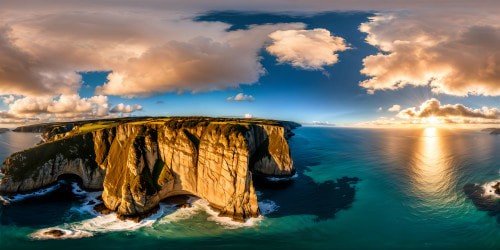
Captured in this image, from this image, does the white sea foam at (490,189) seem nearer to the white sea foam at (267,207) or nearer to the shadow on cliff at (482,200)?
the shadow on cliff at (482,200)

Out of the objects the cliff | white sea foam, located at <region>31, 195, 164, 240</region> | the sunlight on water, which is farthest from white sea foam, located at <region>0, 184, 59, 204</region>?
the sunlight on water

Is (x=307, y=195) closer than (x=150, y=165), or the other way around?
(x=150, y=165)

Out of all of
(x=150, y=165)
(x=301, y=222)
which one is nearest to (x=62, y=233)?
(x=150, y=165)

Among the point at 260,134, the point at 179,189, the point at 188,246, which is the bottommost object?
the point at 188,246

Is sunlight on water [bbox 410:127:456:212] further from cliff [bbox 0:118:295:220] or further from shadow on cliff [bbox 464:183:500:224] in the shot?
cliff [bbox 0:118:295:220]

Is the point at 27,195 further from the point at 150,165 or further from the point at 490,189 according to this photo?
the point at 490,189

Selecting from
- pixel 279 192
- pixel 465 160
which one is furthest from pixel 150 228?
pixel 465 160

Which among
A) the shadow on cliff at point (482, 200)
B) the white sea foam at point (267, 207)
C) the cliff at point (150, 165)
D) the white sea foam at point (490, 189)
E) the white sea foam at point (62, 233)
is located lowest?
the white sea foam at point (62, 233)

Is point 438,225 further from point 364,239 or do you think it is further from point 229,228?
point 229,228

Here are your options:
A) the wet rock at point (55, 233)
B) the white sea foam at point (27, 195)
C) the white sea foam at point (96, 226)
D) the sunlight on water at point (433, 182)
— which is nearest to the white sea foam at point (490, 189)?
the sunlight on water at point (433, 182)
